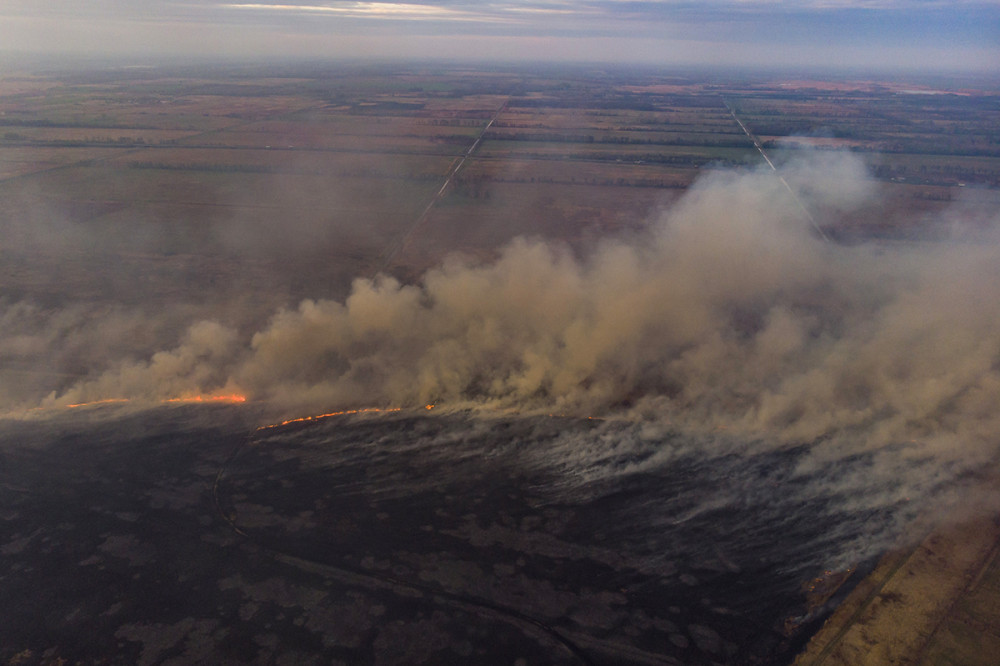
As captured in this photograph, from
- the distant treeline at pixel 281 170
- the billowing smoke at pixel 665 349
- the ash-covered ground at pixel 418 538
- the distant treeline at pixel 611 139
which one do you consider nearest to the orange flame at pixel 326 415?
the ash-covered ground at pixel 418 538

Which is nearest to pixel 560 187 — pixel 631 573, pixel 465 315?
pixel 465 315

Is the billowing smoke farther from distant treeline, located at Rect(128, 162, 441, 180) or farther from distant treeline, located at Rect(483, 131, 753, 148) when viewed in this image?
distant treeline, located at Rect(483, 131, 753, 148)

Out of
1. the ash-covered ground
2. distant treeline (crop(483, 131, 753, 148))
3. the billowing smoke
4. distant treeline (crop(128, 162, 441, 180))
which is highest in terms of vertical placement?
distant treeline (crop(483, 131, 753, 148))

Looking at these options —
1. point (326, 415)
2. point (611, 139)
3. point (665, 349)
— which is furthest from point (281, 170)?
point (665, 349)

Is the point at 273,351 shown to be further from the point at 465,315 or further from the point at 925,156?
the point at 925,156

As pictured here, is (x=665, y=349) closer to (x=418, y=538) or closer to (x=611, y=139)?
(x=418, y=538)

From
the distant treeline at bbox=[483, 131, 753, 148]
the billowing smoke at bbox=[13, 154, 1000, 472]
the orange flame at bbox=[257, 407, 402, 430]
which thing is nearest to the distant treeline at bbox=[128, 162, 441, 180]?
the distant treeline at bbox=[483, 131, 753, 148]
